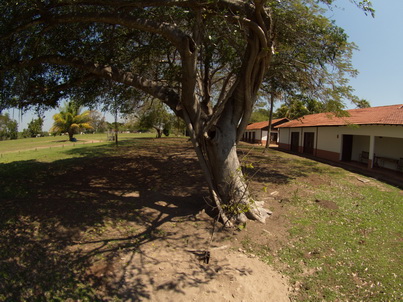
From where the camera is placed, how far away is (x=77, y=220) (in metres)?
5.39

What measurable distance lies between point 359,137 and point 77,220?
741 inches

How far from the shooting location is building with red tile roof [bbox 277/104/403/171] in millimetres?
13266

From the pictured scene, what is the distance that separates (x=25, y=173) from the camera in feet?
28.4

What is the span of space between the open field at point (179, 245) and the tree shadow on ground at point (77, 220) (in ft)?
0.07

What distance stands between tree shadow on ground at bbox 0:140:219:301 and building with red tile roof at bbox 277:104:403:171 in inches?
314

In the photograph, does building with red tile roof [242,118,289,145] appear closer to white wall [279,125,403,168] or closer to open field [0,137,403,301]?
white wall [279,125,403,168]

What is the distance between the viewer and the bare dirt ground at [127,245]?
371 centimetres

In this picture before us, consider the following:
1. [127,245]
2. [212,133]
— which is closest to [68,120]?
[212,133]

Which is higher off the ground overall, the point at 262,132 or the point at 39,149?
the point at 262,132

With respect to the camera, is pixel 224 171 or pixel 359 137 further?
→ pixel 359 137

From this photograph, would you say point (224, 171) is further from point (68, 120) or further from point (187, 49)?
point (68, 120)

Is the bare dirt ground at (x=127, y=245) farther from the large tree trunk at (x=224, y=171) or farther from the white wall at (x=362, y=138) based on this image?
the white wall at (x=362, y=138)

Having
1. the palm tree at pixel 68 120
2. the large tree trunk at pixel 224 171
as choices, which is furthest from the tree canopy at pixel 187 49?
the palm tree at pixel 68 120

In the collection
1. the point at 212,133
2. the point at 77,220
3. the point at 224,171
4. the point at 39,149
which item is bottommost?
the point at 77,220
